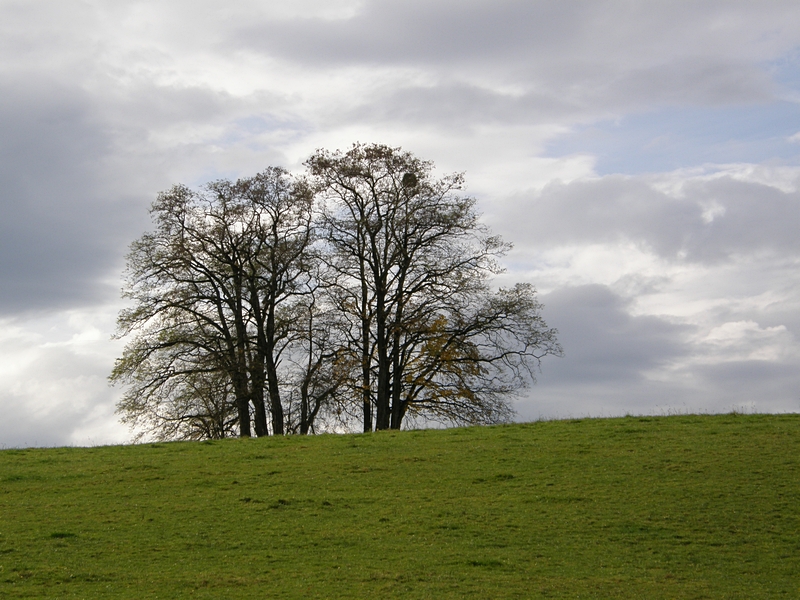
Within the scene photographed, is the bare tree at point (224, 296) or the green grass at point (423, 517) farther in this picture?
the bare tree at point (224, 296)

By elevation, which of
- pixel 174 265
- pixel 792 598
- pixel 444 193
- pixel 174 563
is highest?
pixel 444 193

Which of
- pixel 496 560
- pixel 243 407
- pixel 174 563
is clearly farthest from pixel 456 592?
pixel 243 407

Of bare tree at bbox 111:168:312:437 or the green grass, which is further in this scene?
bare tree at bbox 111:168:312:437

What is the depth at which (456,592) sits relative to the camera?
41.7ft

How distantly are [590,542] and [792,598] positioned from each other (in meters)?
3.54

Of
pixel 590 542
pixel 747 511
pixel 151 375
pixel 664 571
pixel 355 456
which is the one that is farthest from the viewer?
pixel 151 375

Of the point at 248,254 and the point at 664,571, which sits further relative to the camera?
the point at 248,254

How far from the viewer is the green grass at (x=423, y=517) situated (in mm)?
13281

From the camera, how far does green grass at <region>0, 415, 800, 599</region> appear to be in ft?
43.6

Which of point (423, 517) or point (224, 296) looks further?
point (224, 296)

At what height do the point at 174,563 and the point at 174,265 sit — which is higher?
the point at 174,265

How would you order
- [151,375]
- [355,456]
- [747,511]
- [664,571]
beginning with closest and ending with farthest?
[664,571]
[747,511]
[355,456]
[151,375]

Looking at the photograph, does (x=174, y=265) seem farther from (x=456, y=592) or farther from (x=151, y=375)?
(x=456, y=592)

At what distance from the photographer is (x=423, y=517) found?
16.5 m
